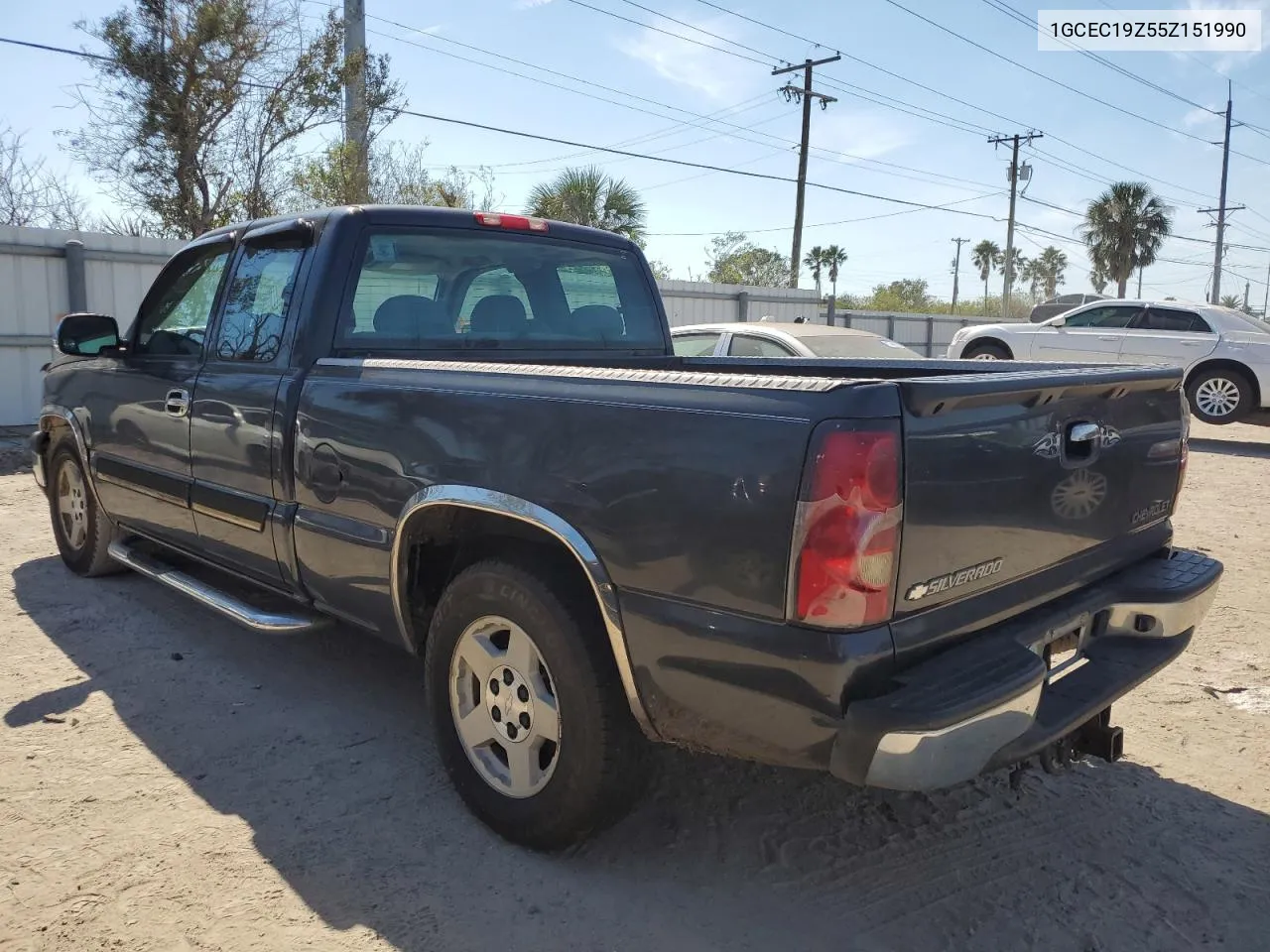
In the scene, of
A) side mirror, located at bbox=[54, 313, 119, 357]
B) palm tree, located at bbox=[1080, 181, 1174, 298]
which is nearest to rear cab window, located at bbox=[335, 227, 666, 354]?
side mirror, located at bbox=[54, 313, 119, 357]

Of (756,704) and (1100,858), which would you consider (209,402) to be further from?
(1100,858)

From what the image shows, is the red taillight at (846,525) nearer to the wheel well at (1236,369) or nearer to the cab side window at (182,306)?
the cab side window at (182,306)

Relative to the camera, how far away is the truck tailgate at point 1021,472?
6.90ft

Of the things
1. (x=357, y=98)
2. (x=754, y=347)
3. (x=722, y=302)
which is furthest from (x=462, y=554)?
(x=722, y=302)

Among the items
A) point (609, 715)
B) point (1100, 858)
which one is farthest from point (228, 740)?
point (1100, 858)

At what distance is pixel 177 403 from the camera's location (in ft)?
13.2

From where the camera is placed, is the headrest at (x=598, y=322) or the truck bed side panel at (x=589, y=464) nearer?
the truck bed side panel at (x=589, y=464)

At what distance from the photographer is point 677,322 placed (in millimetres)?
18828

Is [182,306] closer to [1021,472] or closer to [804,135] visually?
[1021,472]

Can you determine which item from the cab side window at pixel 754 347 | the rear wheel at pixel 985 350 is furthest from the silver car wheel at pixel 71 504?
the rear wheel at pixel 985 350

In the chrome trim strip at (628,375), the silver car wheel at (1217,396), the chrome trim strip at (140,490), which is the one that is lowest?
the chrome trim strip at (140,490)

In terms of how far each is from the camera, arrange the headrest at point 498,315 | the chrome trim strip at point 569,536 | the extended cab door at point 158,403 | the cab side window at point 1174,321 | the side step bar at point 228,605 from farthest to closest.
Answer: the cab side window at point 1174,321 < the extended cab door at point 158,403 < the headrest at point 498,315 < the side step bar at point 228,605 < the chrome trim strip at point 569,536

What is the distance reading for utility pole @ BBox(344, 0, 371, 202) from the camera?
1655 cm

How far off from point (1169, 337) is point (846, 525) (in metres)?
12.9
